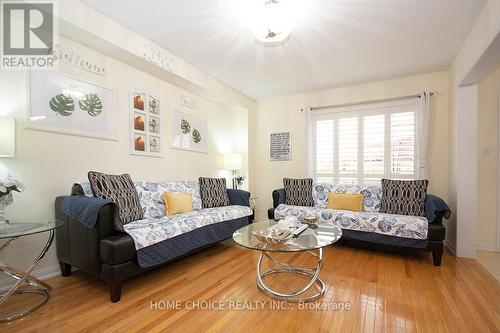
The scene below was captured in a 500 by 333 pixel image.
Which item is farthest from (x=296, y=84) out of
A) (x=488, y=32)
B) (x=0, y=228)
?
(x=0, y=228)

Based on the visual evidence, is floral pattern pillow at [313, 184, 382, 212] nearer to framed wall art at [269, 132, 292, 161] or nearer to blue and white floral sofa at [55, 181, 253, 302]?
framed wall art at [269, 132, 292, 161]

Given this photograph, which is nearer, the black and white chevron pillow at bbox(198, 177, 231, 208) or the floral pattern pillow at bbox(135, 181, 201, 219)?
the floral pattern pillow at bbox(135, 181, 201, 219)

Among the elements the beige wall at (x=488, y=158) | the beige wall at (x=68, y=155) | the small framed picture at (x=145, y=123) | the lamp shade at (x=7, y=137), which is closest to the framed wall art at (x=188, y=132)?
the beige wall at (x=68, y=155)

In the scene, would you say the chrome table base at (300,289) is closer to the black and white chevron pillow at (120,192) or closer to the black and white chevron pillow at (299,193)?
the black and white chevron pillow at (120,192)

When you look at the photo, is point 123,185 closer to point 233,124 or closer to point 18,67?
point 18,67

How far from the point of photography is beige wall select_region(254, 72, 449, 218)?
353 cm

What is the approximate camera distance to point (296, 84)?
4.11 m

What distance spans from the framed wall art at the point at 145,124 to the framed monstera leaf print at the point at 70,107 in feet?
0.79

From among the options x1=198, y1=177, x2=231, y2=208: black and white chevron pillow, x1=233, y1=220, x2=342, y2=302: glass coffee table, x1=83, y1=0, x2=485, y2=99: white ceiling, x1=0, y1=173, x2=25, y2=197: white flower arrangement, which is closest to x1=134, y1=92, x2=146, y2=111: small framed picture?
x1=83, y1=0, x2=485, y2=99: white ceiling

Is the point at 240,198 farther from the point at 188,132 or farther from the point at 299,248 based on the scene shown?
the point at 299,248

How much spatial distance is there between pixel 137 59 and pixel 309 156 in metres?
3.06

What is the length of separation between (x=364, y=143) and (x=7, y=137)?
4.31m

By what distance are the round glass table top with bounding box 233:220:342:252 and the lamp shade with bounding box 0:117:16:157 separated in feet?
6.12

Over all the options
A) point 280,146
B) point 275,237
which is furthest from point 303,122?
point 275,237
